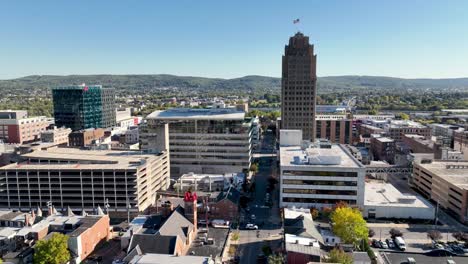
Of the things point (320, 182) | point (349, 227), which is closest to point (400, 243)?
point (349, 227)

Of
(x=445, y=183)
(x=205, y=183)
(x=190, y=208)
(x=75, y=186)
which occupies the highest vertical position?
(x=75, y=186)

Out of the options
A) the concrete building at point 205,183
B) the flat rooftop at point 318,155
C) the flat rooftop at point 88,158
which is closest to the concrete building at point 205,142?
the concrete building at point 205,183

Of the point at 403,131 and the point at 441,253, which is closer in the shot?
the point at 441,253

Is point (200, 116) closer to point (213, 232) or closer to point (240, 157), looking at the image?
point (240, 157)

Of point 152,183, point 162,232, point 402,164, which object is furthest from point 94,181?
point 402,164

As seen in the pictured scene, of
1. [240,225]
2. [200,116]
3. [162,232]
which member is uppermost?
[200,116]

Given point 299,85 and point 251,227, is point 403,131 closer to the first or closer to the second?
point 299,85

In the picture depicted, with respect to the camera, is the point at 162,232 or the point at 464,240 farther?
the point at 464,240
